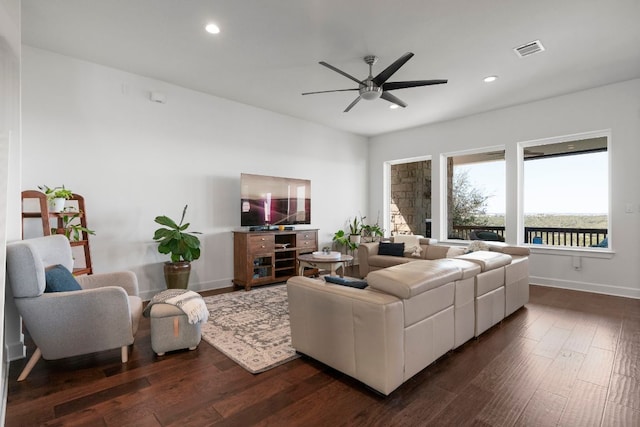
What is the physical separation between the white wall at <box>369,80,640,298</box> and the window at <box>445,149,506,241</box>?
0.33 m

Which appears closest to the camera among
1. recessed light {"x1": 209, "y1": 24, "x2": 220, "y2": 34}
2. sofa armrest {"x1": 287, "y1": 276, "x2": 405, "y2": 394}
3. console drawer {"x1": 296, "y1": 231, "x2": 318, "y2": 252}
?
sofa armrest {"x1": 287, "y1": 276, "x2": 405, "y2": 394}

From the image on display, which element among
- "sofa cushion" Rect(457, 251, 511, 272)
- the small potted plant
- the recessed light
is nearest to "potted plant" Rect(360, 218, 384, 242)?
the small potted plant

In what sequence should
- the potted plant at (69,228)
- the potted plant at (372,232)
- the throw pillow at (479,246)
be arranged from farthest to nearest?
the potted plant at (372,232) → the throw pillow at (479,246) → the potted plant at (69,228)

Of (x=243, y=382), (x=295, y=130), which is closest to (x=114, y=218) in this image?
(x=243, y=382)

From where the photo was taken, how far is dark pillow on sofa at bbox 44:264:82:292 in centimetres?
235

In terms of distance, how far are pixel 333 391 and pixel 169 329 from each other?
144 centimetres

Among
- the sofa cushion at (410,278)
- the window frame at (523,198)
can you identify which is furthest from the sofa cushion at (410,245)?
the sofa cushion at (410,278)

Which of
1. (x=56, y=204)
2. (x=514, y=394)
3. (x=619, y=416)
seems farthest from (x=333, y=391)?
(x=56, y=204)

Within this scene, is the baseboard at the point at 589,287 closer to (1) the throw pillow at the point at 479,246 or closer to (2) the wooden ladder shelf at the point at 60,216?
(1) the throw pillow at the point at 479,246

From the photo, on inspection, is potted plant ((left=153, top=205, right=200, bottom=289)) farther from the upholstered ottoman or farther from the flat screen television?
the upholstered ottoman

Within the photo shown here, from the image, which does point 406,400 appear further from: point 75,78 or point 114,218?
point 75,78

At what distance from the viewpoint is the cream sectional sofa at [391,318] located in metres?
1.93

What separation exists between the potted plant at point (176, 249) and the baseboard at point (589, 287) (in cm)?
523

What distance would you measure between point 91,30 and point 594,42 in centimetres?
508
